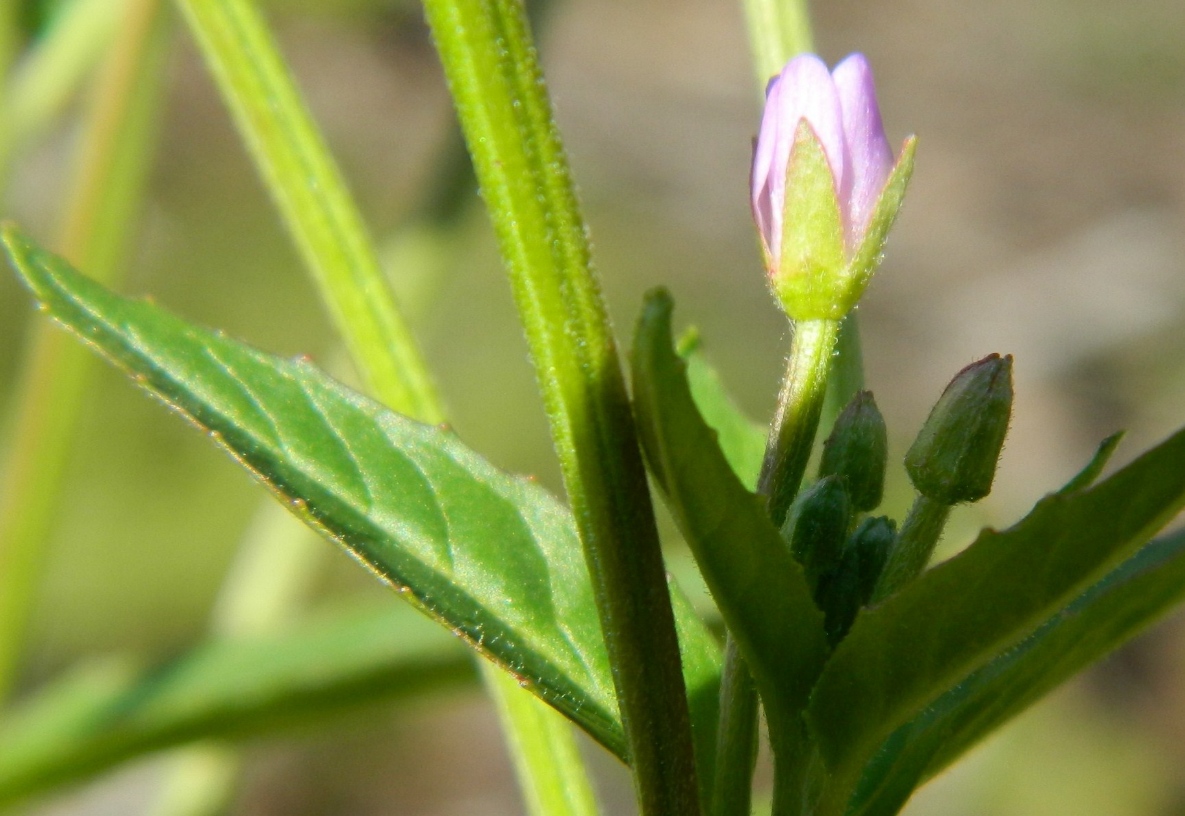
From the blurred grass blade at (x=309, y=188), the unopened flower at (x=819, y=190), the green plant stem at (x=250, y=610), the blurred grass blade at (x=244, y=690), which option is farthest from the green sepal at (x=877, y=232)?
the green plant stem at (x=250, y=610)

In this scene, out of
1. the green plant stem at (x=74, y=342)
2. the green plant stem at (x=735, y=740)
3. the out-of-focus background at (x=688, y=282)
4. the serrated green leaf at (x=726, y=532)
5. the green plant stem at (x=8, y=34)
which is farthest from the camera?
the out-of-focus background at (x=688, y=282)

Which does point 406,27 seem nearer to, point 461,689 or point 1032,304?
point 1032,304

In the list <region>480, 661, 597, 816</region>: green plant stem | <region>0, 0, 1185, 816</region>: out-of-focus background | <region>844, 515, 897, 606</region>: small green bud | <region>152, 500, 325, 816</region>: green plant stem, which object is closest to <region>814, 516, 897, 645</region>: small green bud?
<region>844, 515, 897, 606</region>: small green bud

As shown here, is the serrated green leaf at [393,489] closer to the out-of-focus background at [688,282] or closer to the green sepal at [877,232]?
the green sepal at [877,232]

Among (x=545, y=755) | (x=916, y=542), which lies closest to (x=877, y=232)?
(x=916, y=542)

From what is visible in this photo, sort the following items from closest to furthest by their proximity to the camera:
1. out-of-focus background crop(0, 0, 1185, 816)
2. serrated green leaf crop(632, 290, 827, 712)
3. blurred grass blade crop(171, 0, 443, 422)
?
serrated green leaf crop(632, 290, 827, 712)
blurred grass blade crop(171, 0, 443, 422)
out-of-focus background crop(0, 0, 1185, 816)

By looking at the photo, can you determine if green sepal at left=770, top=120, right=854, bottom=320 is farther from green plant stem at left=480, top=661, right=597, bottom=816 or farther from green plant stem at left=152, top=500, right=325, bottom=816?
green plant stem at left=152, top=500, right=325, bottom=816

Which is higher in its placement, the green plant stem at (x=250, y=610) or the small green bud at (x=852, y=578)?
the green plant stem at (x=250, y=610)

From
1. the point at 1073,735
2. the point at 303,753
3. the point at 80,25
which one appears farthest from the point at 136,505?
the point at 1073,735
